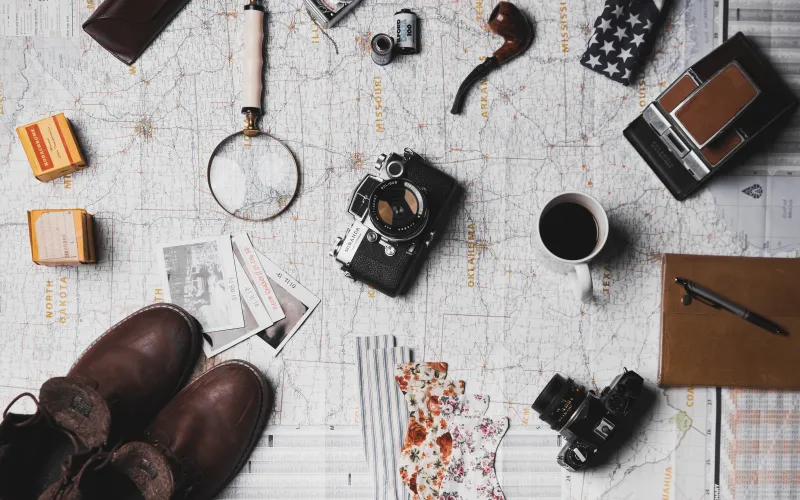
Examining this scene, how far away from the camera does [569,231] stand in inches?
44.9

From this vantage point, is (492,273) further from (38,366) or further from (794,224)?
(38,366)

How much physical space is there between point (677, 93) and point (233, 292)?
41.2 inches

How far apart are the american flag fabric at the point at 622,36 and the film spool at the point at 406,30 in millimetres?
387

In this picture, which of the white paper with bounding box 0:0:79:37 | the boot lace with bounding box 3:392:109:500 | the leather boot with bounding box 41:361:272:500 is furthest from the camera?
the white paper with bounding box 0:0:79:37

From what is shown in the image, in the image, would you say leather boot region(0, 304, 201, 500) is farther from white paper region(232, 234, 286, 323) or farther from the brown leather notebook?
the brown leather notebook

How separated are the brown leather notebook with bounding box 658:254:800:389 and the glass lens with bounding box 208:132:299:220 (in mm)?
875

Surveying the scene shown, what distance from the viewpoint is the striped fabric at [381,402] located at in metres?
1.25

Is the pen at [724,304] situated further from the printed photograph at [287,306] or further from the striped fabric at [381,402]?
the printed photograph at [287,306]

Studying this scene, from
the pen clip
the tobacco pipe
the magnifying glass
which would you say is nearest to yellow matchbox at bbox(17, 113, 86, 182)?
the magnifying glass

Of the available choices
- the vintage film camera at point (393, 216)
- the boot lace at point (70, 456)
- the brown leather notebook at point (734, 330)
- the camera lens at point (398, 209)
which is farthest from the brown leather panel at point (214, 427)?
the brown leather notebook at point (734, 330)

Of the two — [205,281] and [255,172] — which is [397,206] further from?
[205,281]

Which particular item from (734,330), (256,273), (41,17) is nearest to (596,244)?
(734,330)

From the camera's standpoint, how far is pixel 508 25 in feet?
3.99

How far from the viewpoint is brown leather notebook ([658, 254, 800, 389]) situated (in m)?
1.21
